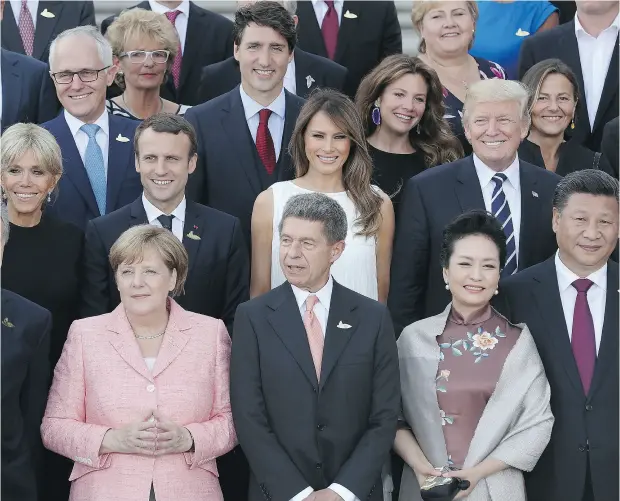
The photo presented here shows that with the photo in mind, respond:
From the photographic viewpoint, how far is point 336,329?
5570 millimetres

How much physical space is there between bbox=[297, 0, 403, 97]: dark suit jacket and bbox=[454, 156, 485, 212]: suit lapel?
190 cm

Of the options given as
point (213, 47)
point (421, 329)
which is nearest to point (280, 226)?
point (421, 329)

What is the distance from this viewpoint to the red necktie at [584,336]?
572 cm

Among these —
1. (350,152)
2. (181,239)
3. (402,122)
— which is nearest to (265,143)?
(350,152)

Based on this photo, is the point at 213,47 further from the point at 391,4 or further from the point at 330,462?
the point at 330,462

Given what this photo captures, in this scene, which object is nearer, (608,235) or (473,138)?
(608,235)

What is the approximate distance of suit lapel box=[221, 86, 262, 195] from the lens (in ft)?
22.1

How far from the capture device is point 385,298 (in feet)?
21.0

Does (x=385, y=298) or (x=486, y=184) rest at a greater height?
(x=486, y=184)

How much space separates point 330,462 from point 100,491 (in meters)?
0.93

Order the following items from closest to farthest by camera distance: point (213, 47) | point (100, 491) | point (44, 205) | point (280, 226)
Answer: point (100, 491) < point (280, 226) < point (44, 205) < point (213, 47)

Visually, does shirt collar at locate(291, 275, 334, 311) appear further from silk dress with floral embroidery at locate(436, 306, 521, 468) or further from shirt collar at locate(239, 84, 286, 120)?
shirt collar at locate(239, 84, 286, 120)

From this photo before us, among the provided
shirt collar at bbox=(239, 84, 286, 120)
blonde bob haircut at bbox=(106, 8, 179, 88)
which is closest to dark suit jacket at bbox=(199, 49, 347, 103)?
blonde bob haircut at bbox=(106, 8, 179, 88)

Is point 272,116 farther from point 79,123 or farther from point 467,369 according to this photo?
point 467,369
